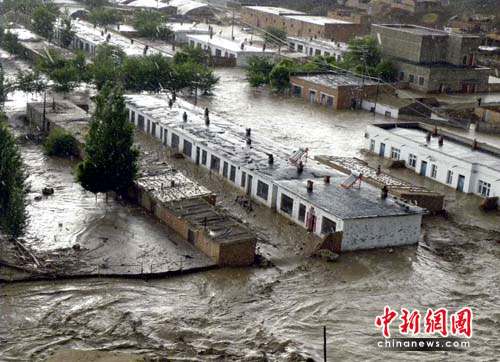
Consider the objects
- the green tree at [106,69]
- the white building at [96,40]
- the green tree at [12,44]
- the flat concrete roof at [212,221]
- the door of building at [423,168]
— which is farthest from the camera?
the white building at [96,40]

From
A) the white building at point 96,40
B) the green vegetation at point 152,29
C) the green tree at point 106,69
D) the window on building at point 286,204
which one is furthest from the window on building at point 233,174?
the green vegetation at point 152,29

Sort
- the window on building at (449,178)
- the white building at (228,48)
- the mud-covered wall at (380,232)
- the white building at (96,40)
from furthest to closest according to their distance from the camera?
the white building at (228,48), the white building at (96,40), the window on building at (449,178), the mud-covered wall at (380,232)

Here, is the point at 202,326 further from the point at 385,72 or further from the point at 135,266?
the point at 385,72

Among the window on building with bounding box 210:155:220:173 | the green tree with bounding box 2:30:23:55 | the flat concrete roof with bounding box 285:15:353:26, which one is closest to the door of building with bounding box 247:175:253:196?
the window on building with bounding box 210:155:220:173

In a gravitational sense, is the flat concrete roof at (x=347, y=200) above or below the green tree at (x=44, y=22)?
below

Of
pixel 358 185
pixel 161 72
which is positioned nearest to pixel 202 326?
pixel 358 185

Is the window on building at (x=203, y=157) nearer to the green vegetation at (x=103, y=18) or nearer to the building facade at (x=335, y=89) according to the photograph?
the building facade at (x=335, y=89)

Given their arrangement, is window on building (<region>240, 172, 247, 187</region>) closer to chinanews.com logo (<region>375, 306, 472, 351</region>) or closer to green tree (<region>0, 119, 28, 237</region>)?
green tree (<region>0, 119, 28, 237</region>)
